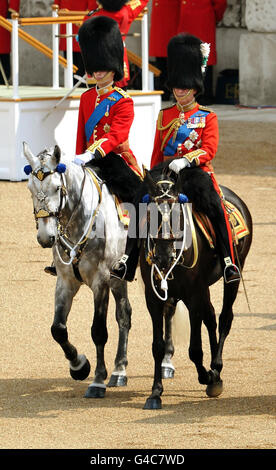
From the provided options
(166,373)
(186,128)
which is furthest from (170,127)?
(166,373)

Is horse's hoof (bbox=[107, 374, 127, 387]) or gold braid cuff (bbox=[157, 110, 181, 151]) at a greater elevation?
gold braid cuff (bbox=[157, 110, 181, 151])

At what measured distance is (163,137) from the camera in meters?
7.42

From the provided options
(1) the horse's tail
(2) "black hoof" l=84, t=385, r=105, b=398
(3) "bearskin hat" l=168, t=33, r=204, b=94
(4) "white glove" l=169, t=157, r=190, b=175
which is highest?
(3) "bearskin hat" l=168, t=33, r=204, b=94

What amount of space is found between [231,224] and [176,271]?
648mm

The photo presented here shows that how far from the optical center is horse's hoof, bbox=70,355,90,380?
7.42 m

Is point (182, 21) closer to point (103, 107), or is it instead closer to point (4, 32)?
point (4, 32)

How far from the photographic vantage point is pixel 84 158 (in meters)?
7.46

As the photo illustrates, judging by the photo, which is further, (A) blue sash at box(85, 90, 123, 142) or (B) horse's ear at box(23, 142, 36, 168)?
(A) blue sash at box(85, 90, 123, 142)

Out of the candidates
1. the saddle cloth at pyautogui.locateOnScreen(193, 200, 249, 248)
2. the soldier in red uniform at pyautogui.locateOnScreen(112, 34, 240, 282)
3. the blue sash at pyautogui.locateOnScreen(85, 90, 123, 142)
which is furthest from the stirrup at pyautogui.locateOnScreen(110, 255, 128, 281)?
the blue sash at pyautogui.locateOnScreen(85, 90, 123, 142)

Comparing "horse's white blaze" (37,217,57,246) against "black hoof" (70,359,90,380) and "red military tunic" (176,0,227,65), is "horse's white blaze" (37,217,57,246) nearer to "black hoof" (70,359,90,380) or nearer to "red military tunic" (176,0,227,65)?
"black hoof" (70,359,90,380)

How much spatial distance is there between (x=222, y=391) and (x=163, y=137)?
1.37m

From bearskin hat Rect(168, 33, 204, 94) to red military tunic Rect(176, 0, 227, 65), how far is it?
428 inches

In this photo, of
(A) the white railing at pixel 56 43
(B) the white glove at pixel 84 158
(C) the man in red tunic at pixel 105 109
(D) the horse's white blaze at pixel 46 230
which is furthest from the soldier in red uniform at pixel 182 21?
(D) the horse's white blaze at pixel 46 230

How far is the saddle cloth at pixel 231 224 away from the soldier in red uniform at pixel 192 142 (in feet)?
0.12
